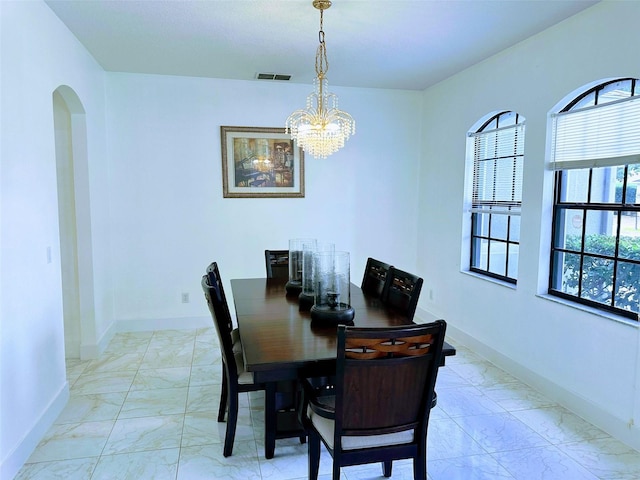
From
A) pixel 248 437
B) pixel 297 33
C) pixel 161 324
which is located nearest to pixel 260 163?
pixel 297 33

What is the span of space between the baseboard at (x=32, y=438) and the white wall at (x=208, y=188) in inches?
67.0

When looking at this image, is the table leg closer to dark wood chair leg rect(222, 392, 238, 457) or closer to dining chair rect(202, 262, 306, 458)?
dining chair rect(202, 262, 306, 458)

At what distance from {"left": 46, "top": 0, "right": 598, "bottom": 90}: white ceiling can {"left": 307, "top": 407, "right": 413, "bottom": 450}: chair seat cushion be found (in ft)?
8.16

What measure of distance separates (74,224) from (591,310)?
421cm

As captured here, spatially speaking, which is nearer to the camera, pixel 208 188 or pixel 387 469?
pixel 387 469

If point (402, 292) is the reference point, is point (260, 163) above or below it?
above

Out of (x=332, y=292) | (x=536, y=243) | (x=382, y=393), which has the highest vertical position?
(x=536, y=243)

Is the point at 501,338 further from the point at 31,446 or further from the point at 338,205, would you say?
the point at 31,446

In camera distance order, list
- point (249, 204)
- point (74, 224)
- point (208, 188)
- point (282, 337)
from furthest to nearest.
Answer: point (249, 204) → point (208, 188) → point (74, 224) → point (282, 337)

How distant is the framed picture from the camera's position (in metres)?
4.68

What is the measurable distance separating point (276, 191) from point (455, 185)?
1.94m

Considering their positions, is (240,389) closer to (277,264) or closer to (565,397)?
(277,264)

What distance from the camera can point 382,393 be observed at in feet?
5.76

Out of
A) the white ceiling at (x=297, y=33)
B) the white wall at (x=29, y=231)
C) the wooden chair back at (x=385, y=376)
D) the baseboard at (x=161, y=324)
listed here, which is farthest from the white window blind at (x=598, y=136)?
the baseboard at (x=161, y=324)
